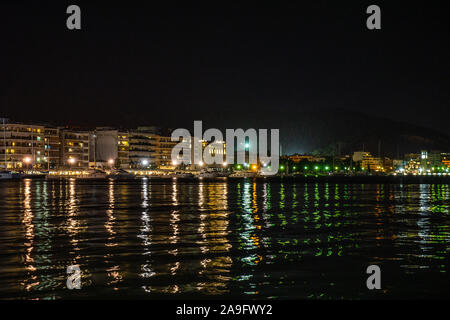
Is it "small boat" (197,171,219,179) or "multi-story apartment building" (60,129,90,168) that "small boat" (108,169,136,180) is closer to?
"multi-story apartment building" (60,129,90,168)

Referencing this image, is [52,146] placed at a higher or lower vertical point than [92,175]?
higher

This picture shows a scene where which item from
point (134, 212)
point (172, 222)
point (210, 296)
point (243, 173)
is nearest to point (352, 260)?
point (210, 296)

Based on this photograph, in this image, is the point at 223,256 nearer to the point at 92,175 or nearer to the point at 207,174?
the point at 92,175

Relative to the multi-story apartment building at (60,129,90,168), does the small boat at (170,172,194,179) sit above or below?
below

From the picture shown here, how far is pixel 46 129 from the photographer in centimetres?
15100

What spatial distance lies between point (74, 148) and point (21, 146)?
19110mm

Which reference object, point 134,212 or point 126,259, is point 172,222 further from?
point 126,259

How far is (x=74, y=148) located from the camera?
520 ft

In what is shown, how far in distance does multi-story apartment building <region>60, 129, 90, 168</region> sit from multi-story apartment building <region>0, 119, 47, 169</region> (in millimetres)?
9048

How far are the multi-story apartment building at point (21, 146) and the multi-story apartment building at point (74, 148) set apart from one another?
9.05 m

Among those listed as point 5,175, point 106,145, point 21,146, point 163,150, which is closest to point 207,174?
point 163,150

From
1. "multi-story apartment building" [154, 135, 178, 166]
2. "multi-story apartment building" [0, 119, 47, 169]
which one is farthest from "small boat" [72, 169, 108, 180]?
"multi-story apartment building" [154, 135, 178, 166]

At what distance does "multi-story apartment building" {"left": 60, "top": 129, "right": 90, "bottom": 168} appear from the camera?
156 m
